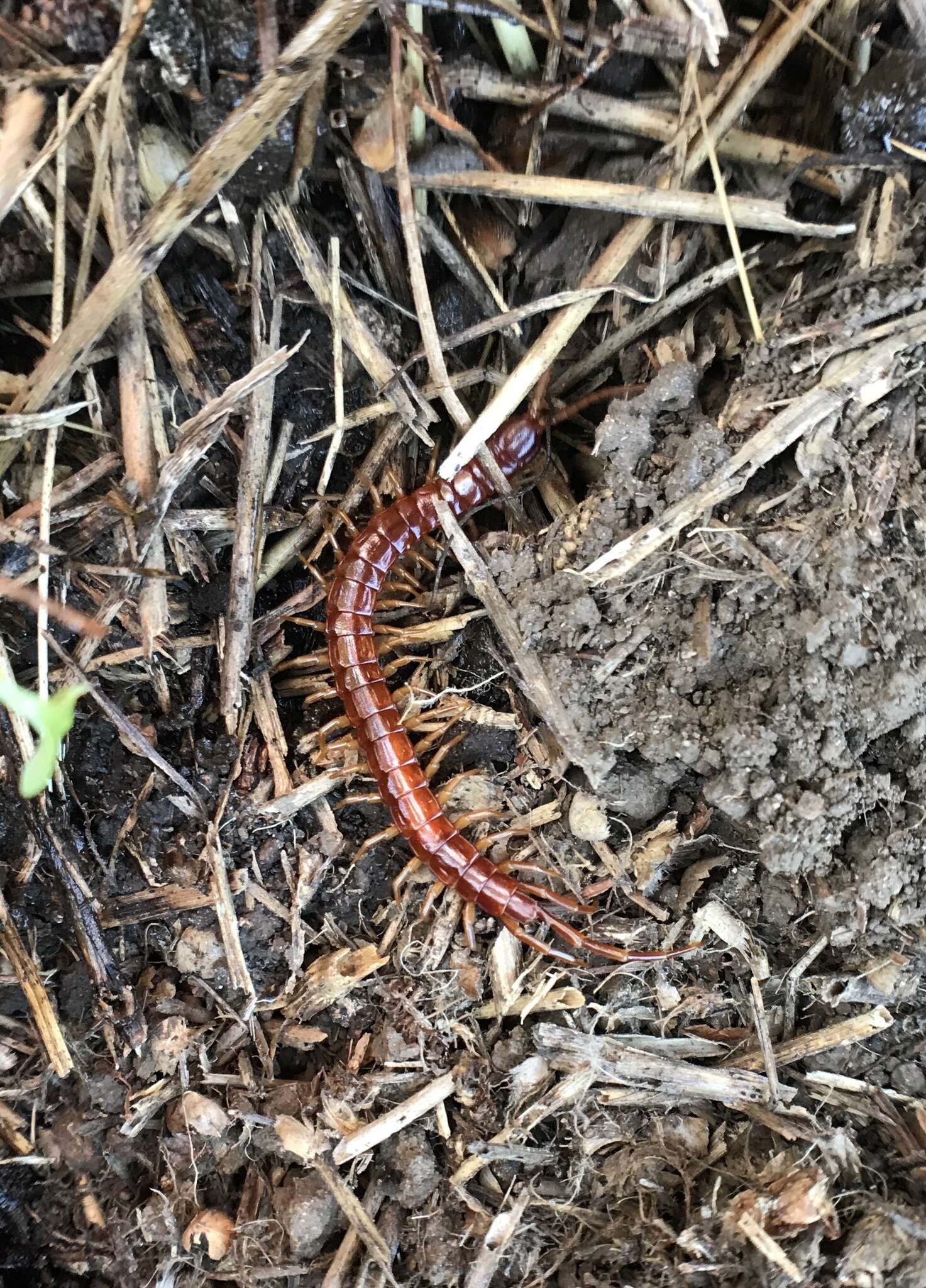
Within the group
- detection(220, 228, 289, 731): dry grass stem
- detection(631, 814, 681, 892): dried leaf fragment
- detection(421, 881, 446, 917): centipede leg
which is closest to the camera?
detection(220, 228, 289, 731): dry grass stem

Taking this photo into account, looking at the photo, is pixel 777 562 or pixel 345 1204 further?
pixel 345 1204

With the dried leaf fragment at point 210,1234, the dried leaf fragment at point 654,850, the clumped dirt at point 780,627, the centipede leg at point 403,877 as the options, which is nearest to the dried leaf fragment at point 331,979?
the centipede leg at point 403,877

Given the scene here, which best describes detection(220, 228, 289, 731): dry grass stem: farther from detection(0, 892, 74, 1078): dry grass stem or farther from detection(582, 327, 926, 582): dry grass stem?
detection(582, 327, 926, 582): dry grass stem

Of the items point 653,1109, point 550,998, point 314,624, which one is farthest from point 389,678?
point 653,1109

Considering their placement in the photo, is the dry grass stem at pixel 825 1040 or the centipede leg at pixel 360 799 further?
the centipede leg at pixel 360 799

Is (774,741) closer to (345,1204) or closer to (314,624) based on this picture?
(314,624)

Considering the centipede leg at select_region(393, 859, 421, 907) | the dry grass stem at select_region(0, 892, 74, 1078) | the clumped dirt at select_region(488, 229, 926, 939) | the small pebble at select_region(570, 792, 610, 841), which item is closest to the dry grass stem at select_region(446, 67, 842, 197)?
the clumped dirt at select_region(488, 229, 926, 939)

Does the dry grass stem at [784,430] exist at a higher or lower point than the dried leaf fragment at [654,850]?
higher

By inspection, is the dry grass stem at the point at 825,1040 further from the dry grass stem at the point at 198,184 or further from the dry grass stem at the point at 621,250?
the dry grass stem at the point at 198,184
